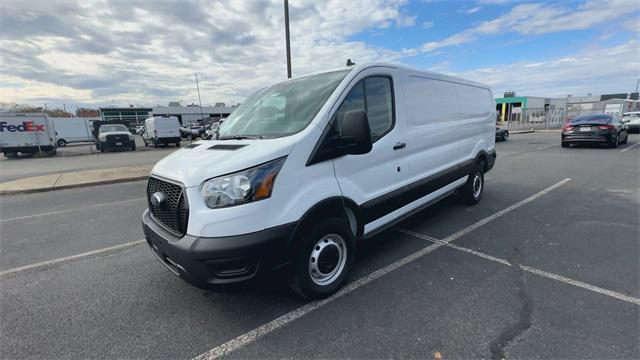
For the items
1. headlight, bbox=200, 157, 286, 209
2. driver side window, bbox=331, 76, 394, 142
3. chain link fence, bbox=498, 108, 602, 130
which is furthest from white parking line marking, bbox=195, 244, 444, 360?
chain link fence, bbox=498, 108, 602, 130

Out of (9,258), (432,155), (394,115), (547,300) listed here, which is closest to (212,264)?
(394,115)

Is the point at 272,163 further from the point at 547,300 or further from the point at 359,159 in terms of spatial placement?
the point at 547,300

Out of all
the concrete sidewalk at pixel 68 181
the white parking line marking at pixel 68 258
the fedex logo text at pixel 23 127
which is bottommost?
the white parking line marking at pixel 68 258

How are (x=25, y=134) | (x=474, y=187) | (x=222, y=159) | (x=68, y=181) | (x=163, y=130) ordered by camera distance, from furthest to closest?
(x=163, y=130) < (x=25, y=134) < (x=68, y=181) < (x=474, y=187) < (x=222, y=159)

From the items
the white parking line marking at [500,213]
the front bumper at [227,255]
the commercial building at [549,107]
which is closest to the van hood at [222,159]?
the front bumper at [227,255]

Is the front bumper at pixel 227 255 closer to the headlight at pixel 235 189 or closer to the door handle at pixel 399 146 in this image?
the headlight at pixel 235 189

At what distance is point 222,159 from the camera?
2416 mm

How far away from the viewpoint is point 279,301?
2867 mm

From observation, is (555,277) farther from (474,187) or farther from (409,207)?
(474,187)

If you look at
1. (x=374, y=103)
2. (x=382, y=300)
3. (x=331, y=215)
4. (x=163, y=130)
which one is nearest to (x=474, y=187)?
(x=374, y=103)

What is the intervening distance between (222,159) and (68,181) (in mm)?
9497

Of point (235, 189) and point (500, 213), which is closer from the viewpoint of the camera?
point (235, 189)

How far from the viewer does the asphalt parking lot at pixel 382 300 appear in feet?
7.52

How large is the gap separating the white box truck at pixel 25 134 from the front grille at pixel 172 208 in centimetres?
2233
